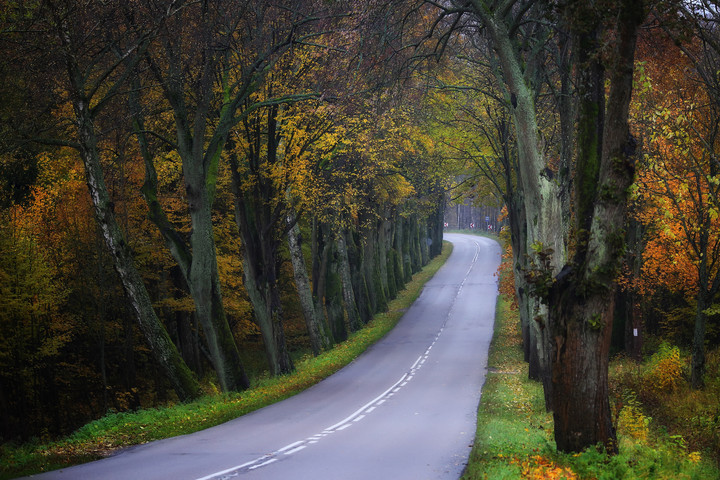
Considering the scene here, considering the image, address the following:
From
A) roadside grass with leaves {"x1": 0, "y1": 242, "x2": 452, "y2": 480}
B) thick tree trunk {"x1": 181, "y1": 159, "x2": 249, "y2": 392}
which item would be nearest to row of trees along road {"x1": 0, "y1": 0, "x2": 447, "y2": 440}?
thick tree trunk {"x1": 181, "y1": 159, "x2": 249, "y2": 392}

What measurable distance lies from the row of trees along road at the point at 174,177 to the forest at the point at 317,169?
11 centimetres

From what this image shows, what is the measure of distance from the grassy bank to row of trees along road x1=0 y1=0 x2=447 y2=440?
23.5 feet

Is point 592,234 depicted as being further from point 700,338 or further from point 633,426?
point 700,338

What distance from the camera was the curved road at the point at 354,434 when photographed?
11.1 m

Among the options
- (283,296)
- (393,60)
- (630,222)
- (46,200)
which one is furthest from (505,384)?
(283,296)

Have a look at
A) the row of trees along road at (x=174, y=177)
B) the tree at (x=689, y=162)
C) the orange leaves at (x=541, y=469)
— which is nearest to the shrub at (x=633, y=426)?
the orange leaves at (x=541, y=469)

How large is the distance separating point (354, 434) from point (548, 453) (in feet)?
21.0

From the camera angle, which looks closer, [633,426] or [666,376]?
[633,426]

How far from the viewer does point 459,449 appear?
13734 mm

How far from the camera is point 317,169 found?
90.9 ft

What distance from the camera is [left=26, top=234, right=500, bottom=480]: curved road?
11.1 m

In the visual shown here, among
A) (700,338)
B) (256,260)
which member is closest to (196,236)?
(256,260)

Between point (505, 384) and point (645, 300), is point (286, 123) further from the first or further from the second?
point (645, 300)

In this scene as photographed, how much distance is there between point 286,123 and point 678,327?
70.4ft
